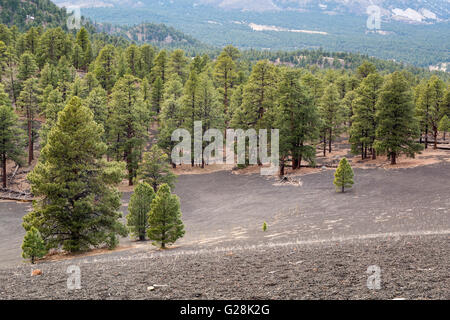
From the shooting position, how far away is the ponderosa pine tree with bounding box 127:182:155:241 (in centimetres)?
2820

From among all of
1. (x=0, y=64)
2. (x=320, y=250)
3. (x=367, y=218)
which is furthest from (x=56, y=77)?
(x=320, y=250)

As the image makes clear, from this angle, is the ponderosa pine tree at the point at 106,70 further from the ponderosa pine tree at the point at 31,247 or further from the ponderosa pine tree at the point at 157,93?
the ponderosa pine tree at the point at 31,247

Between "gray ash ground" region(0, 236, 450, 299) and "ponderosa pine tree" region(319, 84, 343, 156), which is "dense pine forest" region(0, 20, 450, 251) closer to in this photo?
"ponderosa pine tree" region(319, 84, 343, 156)

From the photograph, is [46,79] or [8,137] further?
[46,79]

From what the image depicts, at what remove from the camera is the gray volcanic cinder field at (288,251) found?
44.7ft

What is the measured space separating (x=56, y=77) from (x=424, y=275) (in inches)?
2685

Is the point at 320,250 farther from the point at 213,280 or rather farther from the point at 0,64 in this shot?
the point at 0,64

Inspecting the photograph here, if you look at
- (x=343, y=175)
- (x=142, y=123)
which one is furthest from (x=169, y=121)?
(x=343, y=175)

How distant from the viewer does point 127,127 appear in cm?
5100

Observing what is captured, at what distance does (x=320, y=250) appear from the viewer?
18969 millimetres

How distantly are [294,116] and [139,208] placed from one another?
26065 millimetres

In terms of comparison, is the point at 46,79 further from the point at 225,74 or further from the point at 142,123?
the point at 225,74

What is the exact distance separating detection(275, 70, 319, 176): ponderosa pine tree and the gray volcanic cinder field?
23.5 ft

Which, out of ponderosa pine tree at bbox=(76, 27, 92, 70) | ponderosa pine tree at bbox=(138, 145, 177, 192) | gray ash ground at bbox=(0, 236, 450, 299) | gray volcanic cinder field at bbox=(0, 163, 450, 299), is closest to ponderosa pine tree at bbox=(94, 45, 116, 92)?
ponderosa pine tree at bbox=(76, 27, 92, 70)
